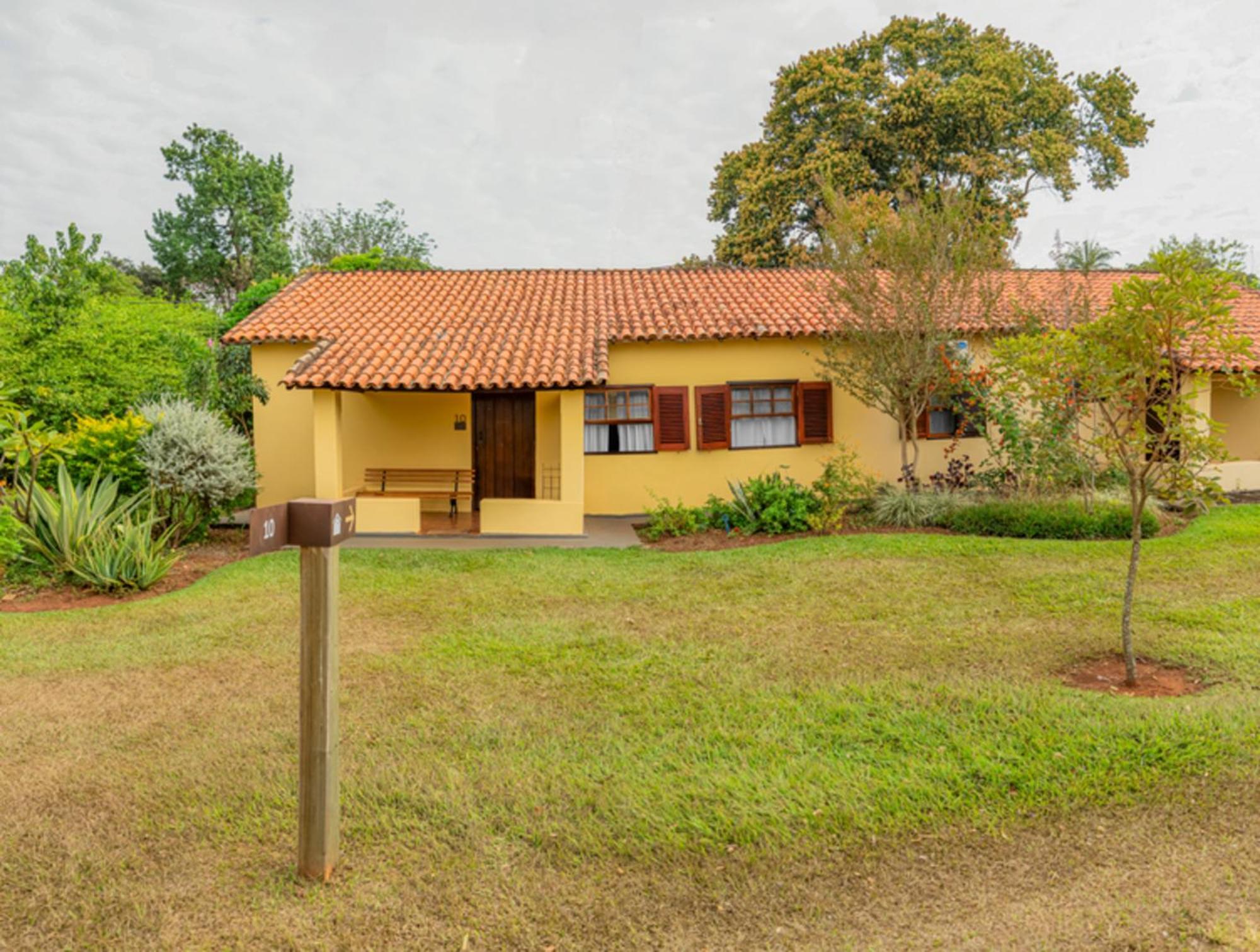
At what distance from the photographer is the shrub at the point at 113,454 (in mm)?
11406

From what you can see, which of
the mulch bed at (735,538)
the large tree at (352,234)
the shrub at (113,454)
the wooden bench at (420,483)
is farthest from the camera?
the large tree at (352,234)

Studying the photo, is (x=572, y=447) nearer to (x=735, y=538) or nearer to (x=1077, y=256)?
(x=735, y=538)

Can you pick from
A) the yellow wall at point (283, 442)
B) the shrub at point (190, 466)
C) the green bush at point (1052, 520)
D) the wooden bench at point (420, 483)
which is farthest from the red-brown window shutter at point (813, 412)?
the shrub at point (190, 466)

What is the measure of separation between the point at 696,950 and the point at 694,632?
13.9ft

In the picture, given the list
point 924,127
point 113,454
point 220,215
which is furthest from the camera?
point 220,215

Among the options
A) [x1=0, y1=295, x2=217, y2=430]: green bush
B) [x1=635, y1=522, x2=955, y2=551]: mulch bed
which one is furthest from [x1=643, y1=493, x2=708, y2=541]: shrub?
[x1=0, y1=295, x2=217, y2=430]: green bush

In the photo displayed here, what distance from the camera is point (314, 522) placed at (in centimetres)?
332

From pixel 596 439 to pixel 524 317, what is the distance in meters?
2.82

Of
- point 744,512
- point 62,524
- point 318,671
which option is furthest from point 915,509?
point 62,524

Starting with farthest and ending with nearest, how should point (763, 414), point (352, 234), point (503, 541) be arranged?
point (352, 234)
point (763, 414)
point (503, 541)

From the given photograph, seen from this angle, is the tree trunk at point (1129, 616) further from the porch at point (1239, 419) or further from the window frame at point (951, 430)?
the porch at point (1239, 419)

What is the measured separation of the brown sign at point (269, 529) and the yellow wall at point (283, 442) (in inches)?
471

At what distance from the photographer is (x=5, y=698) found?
19.4 ft

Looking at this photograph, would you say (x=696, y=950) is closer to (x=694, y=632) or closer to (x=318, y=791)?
(x=318, y=791)
